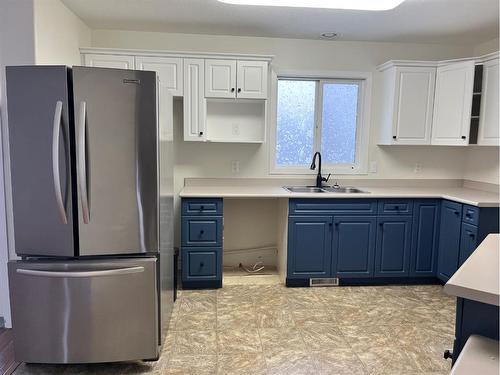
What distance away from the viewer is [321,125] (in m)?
3.95

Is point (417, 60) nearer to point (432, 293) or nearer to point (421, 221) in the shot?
point (421, 221)

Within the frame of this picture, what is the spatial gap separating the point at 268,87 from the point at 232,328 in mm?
Result: 2322

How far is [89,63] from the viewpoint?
10.9 feet

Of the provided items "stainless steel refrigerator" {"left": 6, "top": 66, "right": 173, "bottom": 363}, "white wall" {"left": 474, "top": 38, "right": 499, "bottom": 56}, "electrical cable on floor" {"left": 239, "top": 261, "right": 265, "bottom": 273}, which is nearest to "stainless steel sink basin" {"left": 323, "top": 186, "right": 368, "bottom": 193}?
"electrical cable on floor" {"left": 239, "top": 261, "right": 265, "bottom": 273}

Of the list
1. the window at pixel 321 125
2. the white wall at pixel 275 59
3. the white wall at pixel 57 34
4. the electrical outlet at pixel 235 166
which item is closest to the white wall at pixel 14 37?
the white wall at pixel 57 34

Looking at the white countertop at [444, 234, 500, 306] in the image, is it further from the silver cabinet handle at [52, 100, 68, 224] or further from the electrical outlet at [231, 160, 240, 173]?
the electrical outlet at [231, 160, 240, 173]

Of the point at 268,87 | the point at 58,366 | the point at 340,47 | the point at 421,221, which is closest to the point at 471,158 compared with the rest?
the point at 421,221

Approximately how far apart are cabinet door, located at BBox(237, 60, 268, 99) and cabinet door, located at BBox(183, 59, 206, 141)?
35 cm

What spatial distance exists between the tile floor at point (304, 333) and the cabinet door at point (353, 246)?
184 millimetres

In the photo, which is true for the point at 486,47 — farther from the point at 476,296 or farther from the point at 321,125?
the point at 476,296

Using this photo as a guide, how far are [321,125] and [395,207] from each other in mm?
1146

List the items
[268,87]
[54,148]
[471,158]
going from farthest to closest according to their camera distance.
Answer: [471,158] → [268,87] → [54,148]

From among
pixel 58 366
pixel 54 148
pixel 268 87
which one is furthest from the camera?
pixel 268 87

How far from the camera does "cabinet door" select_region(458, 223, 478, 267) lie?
307 cm
